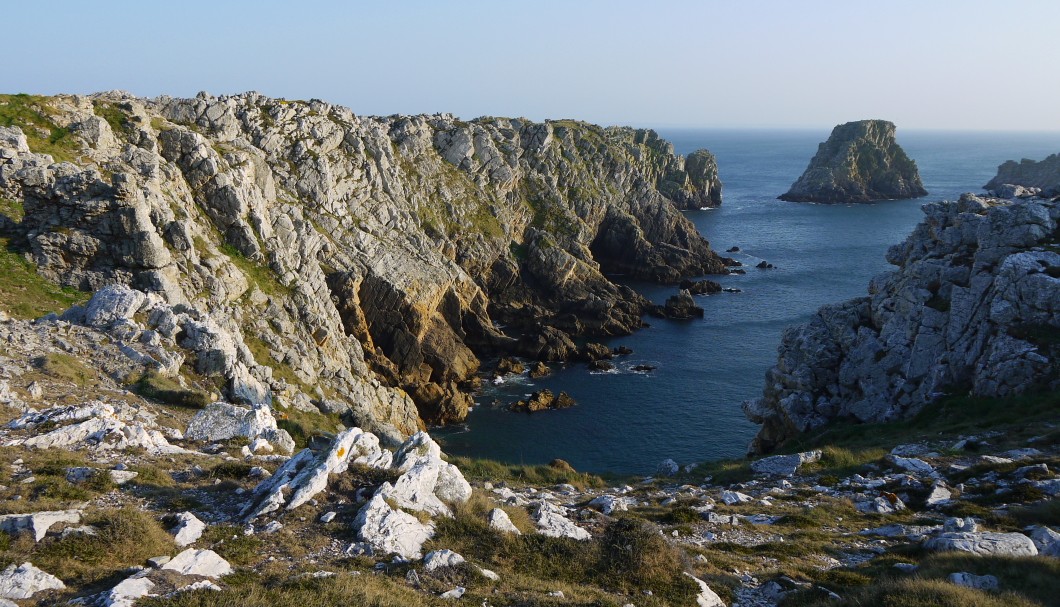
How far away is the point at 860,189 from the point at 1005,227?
166 meters

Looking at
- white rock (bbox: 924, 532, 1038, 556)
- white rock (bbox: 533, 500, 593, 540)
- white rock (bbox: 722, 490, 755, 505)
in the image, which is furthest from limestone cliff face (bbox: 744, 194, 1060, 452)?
white rock (bbox: 533, 500, 593, 540)

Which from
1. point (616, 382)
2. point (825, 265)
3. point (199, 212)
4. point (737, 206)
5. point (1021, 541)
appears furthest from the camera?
point (737, 206)

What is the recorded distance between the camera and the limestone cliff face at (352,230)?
4041cm

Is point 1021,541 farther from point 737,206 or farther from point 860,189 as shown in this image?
point 860,189

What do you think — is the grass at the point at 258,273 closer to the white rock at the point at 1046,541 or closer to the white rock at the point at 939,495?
the white rock at the point at 939,495

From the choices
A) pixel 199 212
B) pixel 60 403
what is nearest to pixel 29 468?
pixel 60 403

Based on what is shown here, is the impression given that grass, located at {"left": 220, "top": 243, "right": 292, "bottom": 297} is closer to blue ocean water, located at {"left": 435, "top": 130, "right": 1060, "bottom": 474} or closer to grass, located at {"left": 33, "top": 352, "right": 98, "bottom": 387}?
blue ocean water, located at {"left": 435, "top": 130, "right": 1060, "bottom": 474}

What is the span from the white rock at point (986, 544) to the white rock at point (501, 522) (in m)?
10.6

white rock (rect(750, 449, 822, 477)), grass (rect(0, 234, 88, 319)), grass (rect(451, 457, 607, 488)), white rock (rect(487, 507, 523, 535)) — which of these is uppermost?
grass (rect(0, 234, 88, 319))

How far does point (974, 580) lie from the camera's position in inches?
530

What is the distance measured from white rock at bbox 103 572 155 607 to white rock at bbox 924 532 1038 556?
1738 cm

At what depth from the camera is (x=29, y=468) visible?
50.8 feet

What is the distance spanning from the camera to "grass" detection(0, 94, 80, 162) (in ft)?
151

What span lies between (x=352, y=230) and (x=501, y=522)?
60.3 meters
